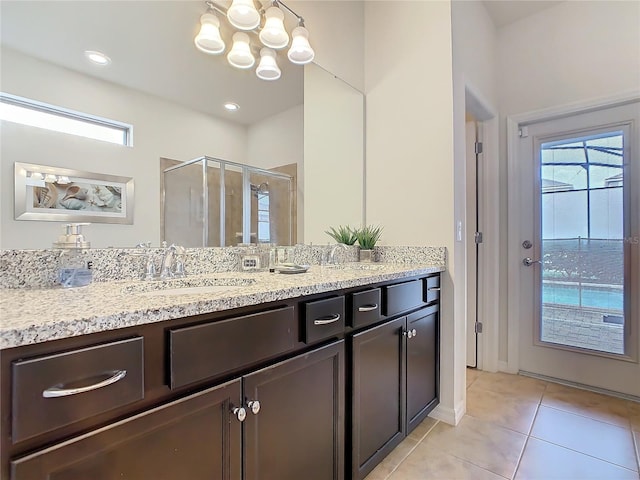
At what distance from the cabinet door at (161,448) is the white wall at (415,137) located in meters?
1.45

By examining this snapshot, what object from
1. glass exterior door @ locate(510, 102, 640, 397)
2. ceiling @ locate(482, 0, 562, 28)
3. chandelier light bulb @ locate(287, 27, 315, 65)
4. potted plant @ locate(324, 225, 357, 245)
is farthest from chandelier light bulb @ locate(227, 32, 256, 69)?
glass exterior door @ locate(510, 102, 640, 397)

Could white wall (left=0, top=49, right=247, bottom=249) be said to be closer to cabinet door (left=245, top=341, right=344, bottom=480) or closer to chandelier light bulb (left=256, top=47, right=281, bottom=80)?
chandelier light bulb (left=256, top=47, right=281, bottom=80)

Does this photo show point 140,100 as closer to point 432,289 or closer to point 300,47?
point 300,47

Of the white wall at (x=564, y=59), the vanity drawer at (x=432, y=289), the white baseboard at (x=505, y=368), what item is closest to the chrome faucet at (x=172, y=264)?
the vanity drawer at (x=432, y=289)

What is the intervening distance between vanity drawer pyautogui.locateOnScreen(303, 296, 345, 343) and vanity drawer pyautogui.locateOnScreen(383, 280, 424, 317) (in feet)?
1.05

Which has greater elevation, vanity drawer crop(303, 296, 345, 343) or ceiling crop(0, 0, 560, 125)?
ceiling crop(0, 0, 560, 125)

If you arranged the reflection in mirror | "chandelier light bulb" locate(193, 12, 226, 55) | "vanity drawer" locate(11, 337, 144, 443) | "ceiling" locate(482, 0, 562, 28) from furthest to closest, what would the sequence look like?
"ceiling" locate(482, 0, 562, 28), the reflection in mirror, "chandelier light bulb" locate(193, 12, 226, 55), "vanity drawer" locate(11, 337, 144, 443)

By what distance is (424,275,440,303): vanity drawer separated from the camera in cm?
171

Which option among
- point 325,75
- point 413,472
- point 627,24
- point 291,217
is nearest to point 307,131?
point 325,75

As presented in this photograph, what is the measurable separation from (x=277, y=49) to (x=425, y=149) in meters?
1.02

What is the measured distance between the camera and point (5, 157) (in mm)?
929

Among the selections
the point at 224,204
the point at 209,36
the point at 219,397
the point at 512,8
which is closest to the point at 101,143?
the point at 224,204

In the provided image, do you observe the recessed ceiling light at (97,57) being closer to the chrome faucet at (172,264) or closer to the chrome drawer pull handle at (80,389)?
the chrome faucet at (172,264)

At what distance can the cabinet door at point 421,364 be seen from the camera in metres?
1.59
